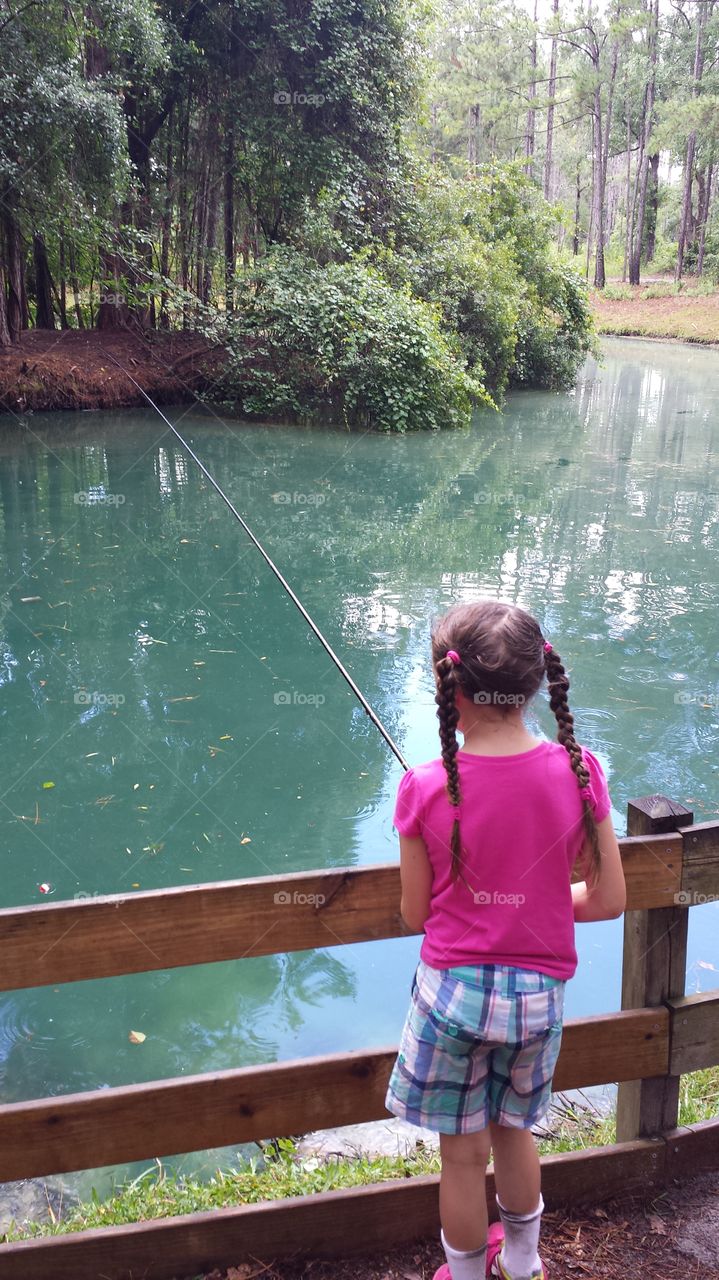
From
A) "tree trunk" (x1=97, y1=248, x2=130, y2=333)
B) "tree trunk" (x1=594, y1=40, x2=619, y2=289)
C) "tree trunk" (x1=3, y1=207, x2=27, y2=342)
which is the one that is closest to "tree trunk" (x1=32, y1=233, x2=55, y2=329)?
"tree trunk" (x1=3, y1=207, x2=27, y2=342)

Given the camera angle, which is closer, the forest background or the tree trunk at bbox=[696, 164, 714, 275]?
the forest background

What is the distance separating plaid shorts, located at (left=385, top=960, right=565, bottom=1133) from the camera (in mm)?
1475

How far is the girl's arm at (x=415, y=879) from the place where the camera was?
1498mm

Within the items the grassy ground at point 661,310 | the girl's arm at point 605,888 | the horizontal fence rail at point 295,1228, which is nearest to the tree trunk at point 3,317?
the horizontal fence rail at point 295,1228

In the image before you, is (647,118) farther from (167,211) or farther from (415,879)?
(415,879)

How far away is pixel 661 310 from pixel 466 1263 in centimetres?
3601

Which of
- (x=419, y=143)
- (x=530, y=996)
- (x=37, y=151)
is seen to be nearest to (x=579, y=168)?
(x=419, y=143)

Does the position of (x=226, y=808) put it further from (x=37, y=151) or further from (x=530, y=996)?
(x=37, y=151)

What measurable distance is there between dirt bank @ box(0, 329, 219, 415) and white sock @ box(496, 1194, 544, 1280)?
49.8 feet

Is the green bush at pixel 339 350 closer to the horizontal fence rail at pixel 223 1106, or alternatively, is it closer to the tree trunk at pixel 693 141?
the horizontal fence rail at pixel 223 1106

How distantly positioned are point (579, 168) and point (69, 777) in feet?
172

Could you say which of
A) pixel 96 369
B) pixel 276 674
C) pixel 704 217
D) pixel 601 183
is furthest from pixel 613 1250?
pixel 704 217

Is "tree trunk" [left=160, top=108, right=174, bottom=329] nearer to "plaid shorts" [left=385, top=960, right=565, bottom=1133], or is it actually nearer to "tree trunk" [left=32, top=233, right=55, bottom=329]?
"tree trunk" [left=32, top=233, right=55, bottom=329]

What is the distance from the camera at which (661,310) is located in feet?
112
